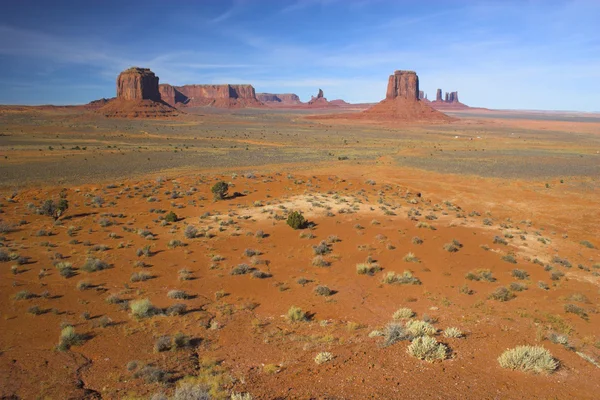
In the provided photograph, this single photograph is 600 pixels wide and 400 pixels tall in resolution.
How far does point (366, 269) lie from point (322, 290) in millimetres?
2873

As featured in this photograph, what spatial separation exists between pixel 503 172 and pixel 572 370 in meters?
46.3

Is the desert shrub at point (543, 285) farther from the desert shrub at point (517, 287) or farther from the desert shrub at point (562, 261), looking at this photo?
the desert shrub at point (562, 261)

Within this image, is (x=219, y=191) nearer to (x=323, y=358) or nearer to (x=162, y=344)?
(x=162, y=344)

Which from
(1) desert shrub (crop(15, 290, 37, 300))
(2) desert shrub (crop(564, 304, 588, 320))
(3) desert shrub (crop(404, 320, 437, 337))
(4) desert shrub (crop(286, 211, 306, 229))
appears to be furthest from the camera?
(4) desert shrub (crop(286, 211, 306, 229))

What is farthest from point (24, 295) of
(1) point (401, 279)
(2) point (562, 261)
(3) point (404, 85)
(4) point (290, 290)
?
(3) point (404, 85)

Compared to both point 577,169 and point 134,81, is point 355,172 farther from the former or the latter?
point 134,81

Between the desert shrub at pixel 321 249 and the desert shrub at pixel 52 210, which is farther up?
the desert shrub at pixel 52 210

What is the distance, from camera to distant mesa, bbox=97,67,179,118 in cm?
14988

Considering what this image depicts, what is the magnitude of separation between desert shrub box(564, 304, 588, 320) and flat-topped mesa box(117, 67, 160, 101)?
17617 centimetres

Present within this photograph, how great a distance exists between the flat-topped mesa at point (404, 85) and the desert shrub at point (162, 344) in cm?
18298

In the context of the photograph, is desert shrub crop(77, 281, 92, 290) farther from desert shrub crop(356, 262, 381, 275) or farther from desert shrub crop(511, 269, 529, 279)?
desert shrub crop(511, 269, 529, 279)

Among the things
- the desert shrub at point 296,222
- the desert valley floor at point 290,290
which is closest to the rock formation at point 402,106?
the desert valley floor at point 290,290

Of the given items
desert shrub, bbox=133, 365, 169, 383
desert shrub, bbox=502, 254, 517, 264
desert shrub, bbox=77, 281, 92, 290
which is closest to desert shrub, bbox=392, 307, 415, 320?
desert shrub, bbox=133, 365, 169, 383

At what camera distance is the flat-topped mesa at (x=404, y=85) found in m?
172
